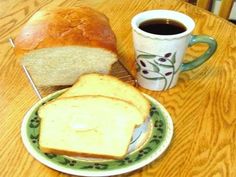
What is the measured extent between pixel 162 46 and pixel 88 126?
26 cm

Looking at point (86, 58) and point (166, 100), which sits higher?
point (86, 58)

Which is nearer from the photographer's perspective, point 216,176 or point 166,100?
point 216,176

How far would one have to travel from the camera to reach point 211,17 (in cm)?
122

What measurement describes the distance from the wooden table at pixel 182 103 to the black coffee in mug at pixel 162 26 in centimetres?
13

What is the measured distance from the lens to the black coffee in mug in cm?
90

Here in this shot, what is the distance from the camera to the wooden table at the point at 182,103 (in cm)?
72

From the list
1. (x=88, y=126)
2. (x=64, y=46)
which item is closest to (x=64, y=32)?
(x=64, y=46)

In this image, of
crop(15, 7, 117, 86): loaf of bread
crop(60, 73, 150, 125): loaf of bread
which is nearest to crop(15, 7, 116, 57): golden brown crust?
crop(15, 7, 117, 86): loaf of bread

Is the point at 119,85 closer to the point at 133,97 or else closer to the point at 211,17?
the point at 133,97

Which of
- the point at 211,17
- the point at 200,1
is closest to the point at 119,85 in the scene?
the point at 211,17

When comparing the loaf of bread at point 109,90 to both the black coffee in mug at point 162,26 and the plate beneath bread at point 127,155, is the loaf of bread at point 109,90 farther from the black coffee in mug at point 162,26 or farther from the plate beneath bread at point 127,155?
the black coffee in mug at point 162,26

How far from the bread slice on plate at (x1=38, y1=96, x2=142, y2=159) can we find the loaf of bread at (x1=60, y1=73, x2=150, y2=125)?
0.04 meters

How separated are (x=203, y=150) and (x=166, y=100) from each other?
0.58 ft

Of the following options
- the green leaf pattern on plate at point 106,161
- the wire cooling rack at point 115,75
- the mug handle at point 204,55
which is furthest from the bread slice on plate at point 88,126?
the mug handle at point 204,55
